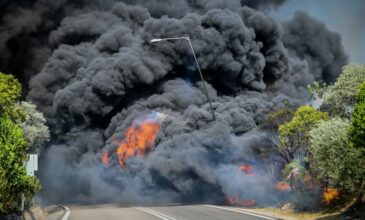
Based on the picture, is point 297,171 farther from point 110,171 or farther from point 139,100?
point 139,100

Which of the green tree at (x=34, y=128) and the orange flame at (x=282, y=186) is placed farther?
the green tree at (x=34, y=128)

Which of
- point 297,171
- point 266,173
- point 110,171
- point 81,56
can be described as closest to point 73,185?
point 110,171

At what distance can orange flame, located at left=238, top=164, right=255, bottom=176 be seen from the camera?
129 ft

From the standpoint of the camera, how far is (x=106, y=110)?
5966 cm

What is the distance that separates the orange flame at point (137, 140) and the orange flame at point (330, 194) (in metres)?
25.8

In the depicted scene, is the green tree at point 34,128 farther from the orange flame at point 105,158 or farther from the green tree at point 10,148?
the green tree at point 10,148

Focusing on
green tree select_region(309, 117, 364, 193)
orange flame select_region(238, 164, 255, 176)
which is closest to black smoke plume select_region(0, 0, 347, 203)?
orange flame select_region(238, 164, 255, 176)

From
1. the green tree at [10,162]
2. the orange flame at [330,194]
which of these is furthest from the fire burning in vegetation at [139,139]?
the green tree at [10,162]

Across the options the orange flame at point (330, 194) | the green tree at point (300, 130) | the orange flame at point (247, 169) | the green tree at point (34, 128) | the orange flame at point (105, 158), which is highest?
the green tree at point (34, 128)

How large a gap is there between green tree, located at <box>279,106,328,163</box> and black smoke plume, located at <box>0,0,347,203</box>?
3348 millimetres

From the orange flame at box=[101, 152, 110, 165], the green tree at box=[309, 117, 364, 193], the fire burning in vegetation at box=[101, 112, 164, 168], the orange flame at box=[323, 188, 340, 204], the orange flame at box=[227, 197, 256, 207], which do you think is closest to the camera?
the green tree at box=[309, 117, 364, 193]

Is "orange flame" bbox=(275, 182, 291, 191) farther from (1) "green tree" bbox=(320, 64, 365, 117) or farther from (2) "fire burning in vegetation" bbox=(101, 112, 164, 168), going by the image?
(2) "fire burning in vegetation" bbox=(101, 112, 164, 168)

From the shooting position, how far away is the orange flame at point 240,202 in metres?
37.7

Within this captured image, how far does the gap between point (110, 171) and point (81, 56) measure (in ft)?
67.7
